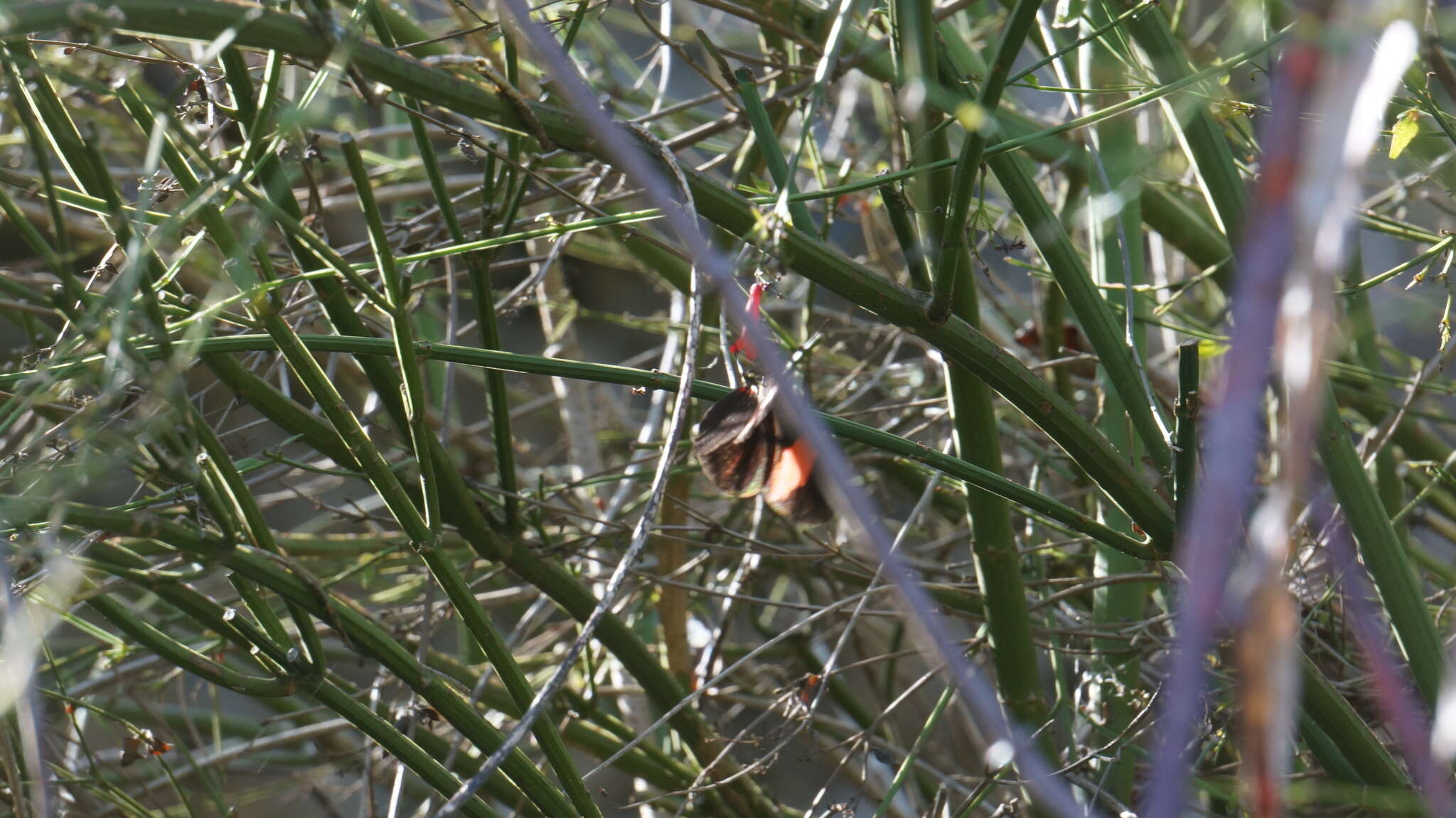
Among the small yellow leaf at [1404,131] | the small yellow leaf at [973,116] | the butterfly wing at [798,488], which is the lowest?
the butterfly wing at [798,488]

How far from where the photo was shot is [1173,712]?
0.22 meters

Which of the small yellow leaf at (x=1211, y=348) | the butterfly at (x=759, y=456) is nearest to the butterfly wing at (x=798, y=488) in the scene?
the butterfly at (x=759, y=456)

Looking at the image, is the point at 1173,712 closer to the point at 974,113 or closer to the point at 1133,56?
the point at 974,113

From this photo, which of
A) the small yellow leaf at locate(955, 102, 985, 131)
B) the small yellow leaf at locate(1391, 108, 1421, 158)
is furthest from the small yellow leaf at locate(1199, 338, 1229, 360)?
the small yellow leaf at locate(955, 102, 985, 131)

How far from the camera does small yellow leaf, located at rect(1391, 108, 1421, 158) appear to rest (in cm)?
71

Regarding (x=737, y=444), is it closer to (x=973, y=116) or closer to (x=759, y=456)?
(x=759, y=456)

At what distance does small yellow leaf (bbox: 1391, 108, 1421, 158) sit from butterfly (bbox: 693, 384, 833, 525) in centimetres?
47

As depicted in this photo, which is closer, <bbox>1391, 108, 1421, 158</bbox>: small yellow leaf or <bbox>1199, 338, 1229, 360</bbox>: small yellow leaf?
<bbox>1391, 108, 1421, 158</bbox>: small yellow leaf

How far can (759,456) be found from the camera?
568mm

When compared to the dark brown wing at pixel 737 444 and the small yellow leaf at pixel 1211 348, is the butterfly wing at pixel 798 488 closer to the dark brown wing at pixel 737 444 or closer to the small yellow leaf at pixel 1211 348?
the dark brown wing at pixel 737 444

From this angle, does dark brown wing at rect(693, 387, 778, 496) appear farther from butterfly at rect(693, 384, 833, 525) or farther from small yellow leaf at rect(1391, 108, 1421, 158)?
small yellow leaf at rect(1391, 108, 1421, 158)

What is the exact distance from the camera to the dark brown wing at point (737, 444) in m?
0.56

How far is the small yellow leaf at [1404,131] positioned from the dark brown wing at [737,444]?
18.8 inches

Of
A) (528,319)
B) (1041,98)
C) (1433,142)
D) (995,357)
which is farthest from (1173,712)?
(528,319)
